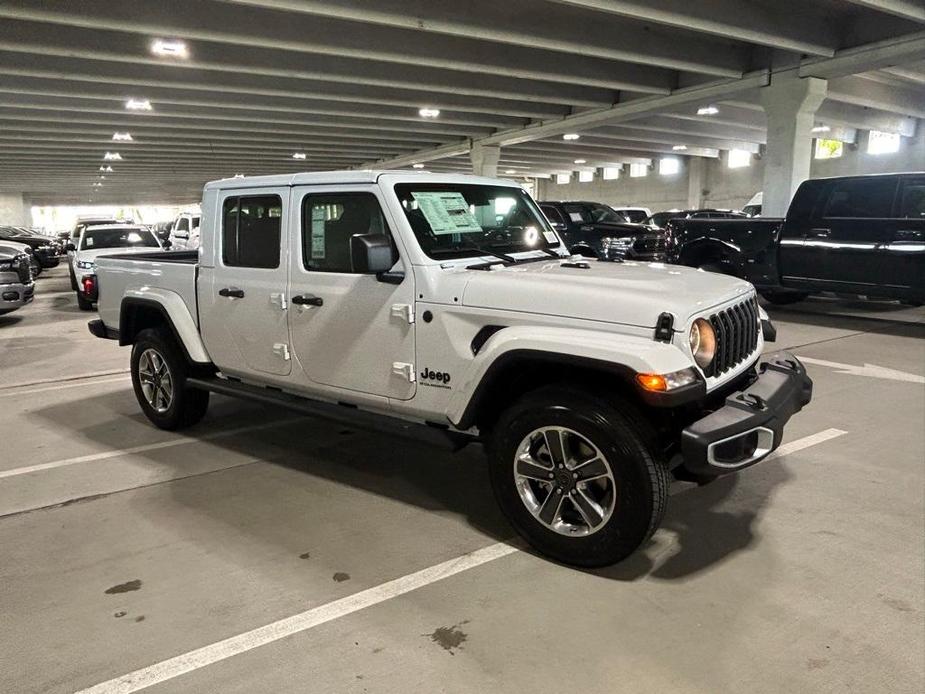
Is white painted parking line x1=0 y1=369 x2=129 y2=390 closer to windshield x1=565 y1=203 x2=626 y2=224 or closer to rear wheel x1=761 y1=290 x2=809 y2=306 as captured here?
windshield x1=565 y1=203 x2=626 y2=224

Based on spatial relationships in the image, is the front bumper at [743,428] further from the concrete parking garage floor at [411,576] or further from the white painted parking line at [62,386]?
the white painted parking line at [62,386]

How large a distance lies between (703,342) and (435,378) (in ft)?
4.39

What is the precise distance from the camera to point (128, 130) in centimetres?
1959

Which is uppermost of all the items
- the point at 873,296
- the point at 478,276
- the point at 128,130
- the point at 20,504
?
the point at 128,130

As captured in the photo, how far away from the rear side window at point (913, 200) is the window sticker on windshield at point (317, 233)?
8240 mm

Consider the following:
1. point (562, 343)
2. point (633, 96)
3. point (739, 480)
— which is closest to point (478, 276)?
point (562, 343)

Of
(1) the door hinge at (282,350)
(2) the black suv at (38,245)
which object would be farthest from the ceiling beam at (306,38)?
(2) the black suv at (38,245)

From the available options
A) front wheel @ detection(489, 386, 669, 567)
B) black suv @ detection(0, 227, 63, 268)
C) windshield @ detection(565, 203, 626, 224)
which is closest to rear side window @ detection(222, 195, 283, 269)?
front wheel @ detection(489, 386, 669, 567)

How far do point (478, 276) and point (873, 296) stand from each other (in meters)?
8.09

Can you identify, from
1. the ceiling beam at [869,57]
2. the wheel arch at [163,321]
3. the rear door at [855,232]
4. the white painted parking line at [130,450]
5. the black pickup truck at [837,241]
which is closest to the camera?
the white painted parking line at [130,450]

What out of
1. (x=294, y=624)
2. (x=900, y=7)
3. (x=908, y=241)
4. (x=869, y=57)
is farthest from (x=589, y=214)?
(x=294, y=624)

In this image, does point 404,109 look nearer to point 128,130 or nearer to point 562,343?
point 128,130

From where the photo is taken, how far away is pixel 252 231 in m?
4.49

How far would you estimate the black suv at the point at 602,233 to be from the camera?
12773mm
